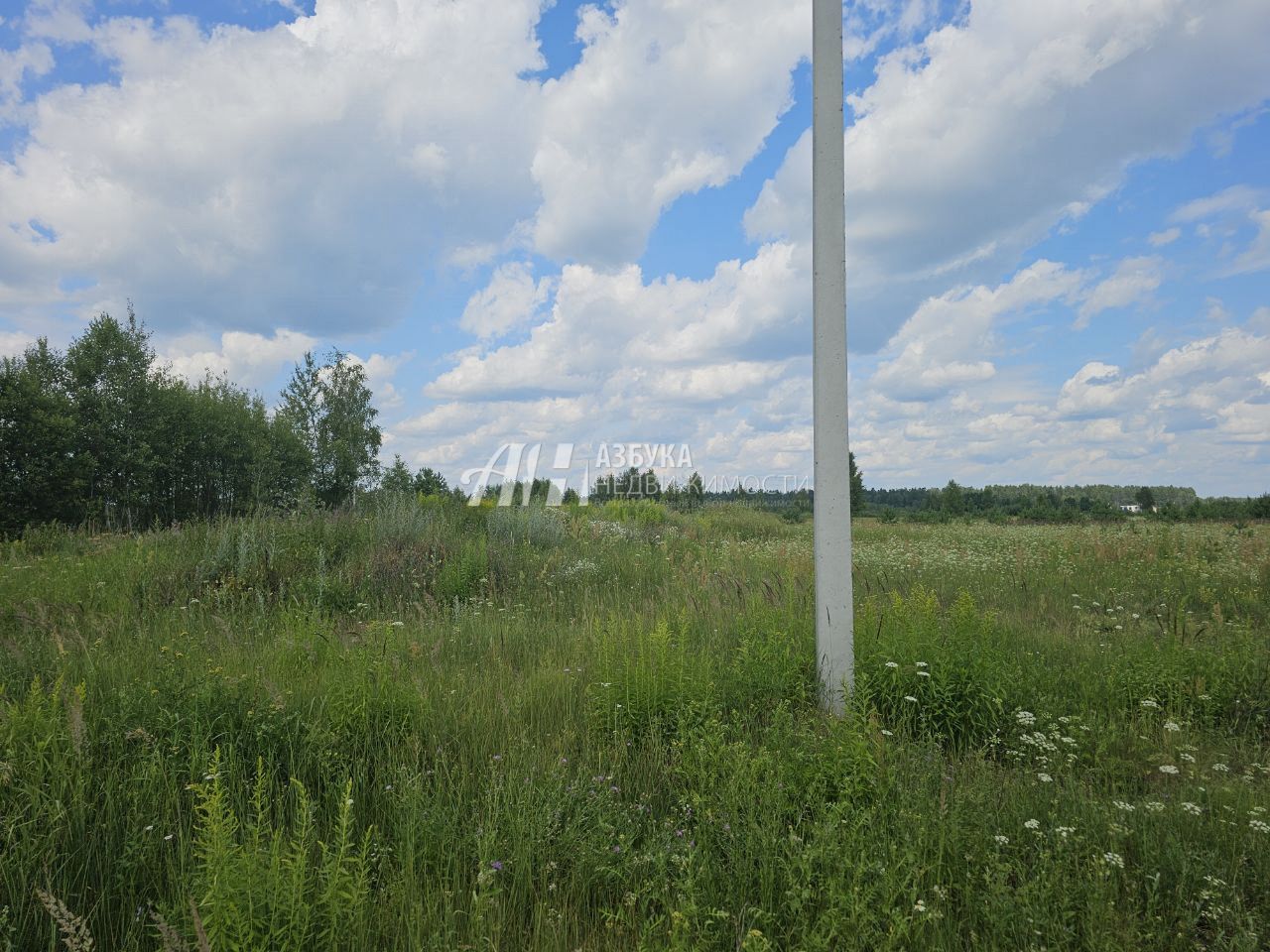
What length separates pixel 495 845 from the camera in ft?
7.76

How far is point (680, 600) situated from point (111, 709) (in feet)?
14.4

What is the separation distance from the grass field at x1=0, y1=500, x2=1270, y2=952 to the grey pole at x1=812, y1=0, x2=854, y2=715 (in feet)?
0.92

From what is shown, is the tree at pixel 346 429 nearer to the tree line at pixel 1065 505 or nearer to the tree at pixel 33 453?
the tree at pixel 33 453

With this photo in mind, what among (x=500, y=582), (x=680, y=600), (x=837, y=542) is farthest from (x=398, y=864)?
(x=500, y=582)

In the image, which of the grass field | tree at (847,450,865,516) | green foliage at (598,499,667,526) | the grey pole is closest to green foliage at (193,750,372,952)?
the grass field

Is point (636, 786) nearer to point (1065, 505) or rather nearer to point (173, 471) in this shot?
point (1065, 505)

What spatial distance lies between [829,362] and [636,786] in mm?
2505

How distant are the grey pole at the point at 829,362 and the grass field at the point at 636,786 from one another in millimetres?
280

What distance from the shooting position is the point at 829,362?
375 centimetres

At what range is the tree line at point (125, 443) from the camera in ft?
82.2

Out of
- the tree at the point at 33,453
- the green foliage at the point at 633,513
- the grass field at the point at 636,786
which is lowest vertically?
the grass field at the point at 636,786

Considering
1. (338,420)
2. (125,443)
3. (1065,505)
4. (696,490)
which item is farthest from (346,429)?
(1065,505)

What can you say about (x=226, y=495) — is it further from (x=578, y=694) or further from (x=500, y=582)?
(x=578, y=694)

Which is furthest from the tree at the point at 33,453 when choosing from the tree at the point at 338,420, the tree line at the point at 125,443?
the tree at the point at 338,420
